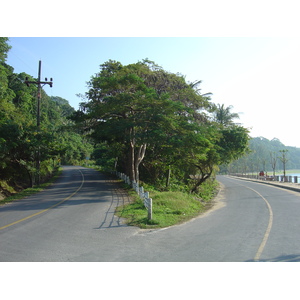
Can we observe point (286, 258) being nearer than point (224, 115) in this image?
Yes

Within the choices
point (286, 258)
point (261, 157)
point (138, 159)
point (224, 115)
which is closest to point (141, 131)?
point (138, 159)

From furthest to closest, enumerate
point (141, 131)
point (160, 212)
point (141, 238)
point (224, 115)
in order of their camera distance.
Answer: point (224, 115)
point (141, 131)
point (160, 212)
point (141, 238)

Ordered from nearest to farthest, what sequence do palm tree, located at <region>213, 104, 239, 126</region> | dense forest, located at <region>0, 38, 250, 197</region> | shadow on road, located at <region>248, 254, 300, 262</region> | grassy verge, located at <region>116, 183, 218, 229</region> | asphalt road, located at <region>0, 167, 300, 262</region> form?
shadow on road, located at <region>248, 254, 300, 262</region> < asphalt road, located at <region>0, 167, 300, 262</region> < grassy verge, located at <region>116, 183, 218, 229</region> < dense forest, located at <region>0, 38, 250, 197</region> < palm tree, located at <region>213, 104, 239, 126</region>

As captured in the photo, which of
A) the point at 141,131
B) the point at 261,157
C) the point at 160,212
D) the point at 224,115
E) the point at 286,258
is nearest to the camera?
the point at 286,258

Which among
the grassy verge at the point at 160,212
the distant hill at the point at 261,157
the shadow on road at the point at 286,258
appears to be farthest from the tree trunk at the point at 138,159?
the distant hill at the point at 261,157

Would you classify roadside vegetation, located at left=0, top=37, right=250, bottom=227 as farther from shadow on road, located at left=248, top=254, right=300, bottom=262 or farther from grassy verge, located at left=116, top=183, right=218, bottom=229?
shadow on road, located at left=248, top=254, right=300, bottom=262

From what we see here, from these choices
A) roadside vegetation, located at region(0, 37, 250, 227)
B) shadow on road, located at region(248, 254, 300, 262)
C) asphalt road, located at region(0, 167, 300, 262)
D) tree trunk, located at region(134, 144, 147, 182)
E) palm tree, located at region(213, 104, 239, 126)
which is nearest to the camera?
shadow on road, located at region(248, 254, 300, 262)

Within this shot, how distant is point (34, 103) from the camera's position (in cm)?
5500

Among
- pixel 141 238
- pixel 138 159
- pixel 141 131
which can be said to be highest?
pixel 141 131

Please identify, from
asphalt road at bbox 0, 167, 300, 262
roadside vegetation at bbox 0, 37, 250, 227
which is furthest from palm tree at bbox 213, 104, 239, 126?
asphalt road at bbox 0, 167, 300, 262

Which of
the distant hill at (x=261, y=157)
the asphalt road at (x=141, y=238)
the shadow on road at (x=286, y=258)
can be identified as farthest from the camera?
the distant hill at (x=261, y=157)

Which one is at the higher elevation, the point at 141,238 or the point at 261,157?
the point at 261,157

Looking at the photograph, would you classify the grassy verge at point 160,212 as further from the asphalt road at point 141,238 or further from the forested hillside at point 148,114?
the forested hillside at point 148,114

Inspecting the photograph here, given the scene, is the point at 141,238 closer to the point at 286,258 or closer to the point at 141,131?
the point at 286,258
